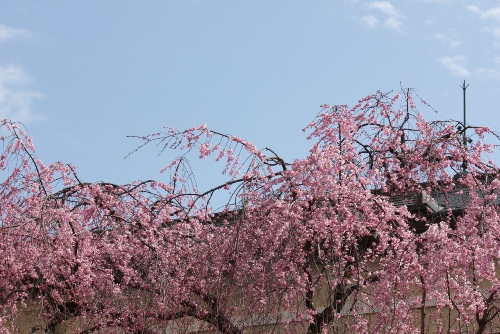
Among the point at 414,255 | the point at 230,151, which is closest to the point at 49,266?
the point at 230,151

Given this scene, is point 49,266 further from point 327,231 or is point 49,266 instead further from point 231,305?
point 327,231

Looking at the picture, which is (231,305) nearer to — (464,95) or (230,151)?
(230,151)

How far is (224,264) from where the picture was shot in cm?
711

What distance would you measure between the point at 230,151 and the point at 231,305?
1.56 metres

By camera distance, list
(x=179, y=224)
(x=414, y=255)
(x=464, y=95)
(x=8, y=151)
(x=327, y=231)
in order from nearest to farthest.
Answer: (x=414, y=255) < (x=327, y=231) < (x=179, y=224) < (x=8, y=151) < (x=464, y=95)

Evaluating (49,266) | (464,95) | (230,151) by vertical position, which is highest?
(464,95)

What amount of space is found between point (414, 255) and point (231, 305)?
1.95 m

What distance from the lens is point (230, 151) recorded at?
7840 millimetres

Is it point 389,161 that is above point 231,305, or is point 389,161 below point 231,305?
above

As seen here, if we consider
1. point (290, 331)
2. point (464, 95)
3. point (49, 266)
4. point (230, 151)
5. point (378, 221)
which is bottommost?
point (290, 331)

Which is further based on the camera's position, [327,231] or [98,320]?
[98,320]

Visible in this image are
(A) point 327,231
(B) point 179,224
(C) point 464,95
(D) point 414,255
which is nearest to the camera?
(D) point 414,255

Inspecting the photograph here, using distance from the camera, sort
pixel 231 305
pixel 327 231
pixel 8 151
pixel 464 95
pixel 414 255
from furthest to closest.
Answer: pixel 464 95 → pixel 8 151 → pixel 231 305 → pixel 327 231 → pixel 414 255

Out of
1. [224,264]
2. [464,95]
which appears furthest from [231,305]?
[464,95]
